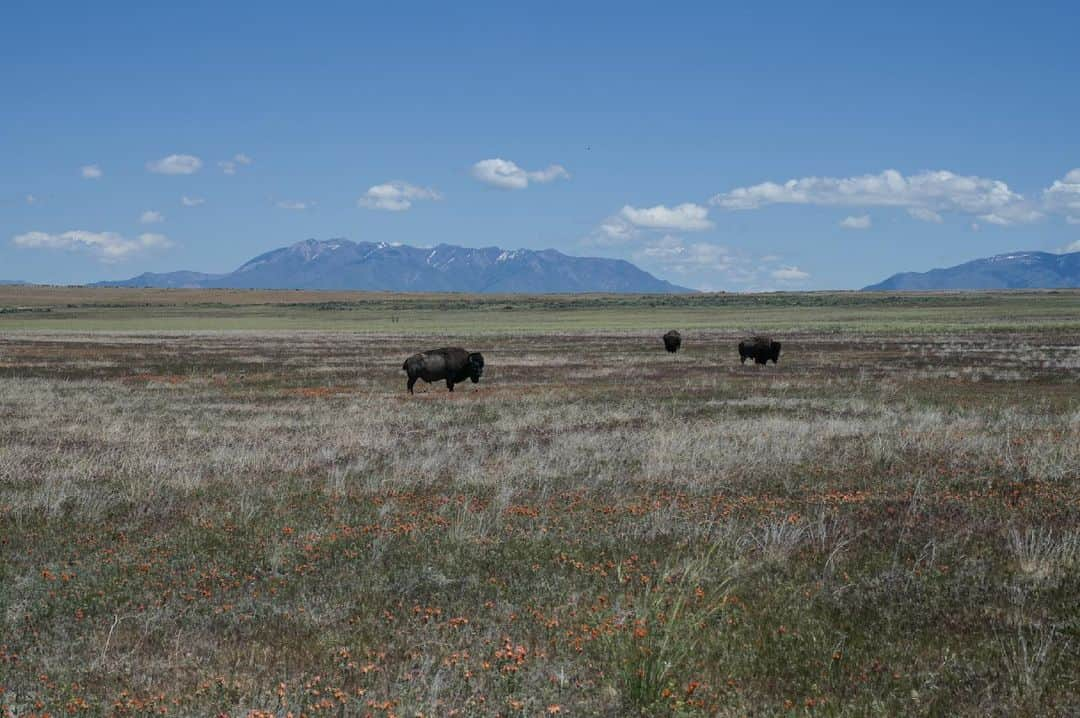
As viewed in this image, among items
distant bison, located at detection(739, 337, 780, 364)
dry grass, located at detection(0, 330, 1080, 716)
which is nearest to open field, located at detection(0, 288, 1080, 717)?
dry grass, located at detection(0, 330, 1080, 716)

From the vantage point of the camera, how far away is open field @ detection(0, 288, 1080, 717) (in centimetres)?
593

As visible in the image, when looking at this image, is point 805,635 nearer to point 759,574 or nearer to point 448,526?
point 759,574

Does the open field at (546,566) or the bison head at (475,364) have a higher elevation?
the bison head at (475,364)

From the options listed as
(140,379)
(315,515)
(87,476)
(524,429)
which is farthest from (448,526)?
(140,379)

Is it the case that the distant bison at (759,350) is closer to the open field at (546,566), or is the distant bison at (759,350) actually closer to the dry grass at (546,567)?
the open field at (546,566)

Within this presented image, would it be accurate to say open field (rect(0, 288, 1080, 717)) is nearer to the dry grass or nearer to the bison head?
the dry grass

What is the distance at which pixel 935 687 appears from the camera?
5.79 meters

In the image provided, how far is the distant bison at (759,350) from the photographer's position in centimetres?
4209

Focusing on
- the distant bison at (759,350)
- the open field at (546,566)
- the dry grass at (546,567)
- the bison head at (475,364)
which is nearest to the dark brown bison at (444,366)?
the bison head at (475,364)

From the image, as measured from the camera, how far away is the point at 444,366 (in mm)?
32312

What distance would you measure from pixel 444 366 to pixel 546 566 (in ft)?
78.5

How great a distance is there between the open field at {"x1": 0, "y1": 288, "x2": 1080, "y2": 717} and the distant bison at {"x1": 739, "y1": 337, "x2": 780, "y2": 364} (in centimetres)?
2057

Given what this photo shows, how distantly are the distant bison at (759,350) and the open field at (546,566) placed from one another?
67.5 feet

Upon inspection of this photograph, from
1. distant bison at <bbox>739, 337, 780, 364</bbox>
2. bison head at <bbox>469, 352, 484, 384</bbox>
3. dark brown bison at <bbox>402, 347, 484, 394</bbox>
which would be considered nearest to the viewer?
dark brown bison at <bbox>402, 347, 484, 394</bbox>
